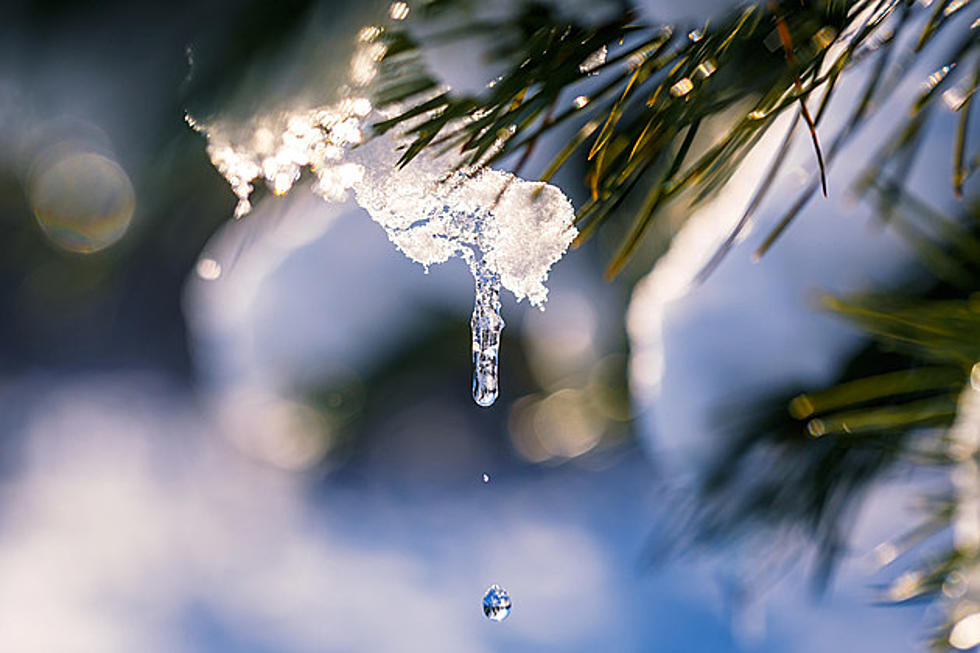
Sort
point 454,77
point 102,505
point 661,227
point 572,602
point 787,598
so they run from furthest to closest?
point 102,505, point 572,602, point 787,598, point 661,227, point 454,77

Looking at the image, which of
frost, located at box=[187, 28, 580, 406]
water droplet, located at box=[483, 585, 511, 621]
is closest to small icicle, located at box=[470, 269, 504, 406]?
frost, located at box=[187, 28, 580, 406]

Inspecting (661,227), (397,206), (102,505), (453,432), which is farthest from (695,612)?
(102,505)

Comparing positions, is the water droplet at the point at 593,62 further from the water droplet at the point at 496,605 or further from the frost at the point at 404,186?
the water droplet at the point at 496,605

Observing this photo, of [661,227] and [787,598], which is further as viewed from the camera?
[787,598]

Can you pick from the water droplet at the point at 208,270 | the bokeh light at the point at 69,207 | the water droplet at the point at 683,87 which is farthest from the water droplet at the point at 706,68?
the bokeh light at the point at 69,207

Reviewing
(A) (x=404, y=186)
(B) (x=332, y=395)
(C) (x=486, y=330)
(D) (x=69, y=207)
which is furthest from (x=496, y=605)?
(D) (x=69, y=207)

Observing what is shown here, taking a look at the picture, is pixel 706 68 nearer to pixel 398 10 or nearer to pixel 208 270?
pixel 398 10

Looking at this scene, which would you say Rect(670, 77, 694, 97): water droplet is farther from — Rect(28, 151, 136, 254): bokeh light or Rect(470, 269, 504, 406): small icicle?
Rect(28, 151, 136, 254): bokeh light

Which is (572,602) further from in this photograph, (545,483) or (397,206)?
(397,206)

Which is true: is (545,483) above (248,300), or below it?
below
